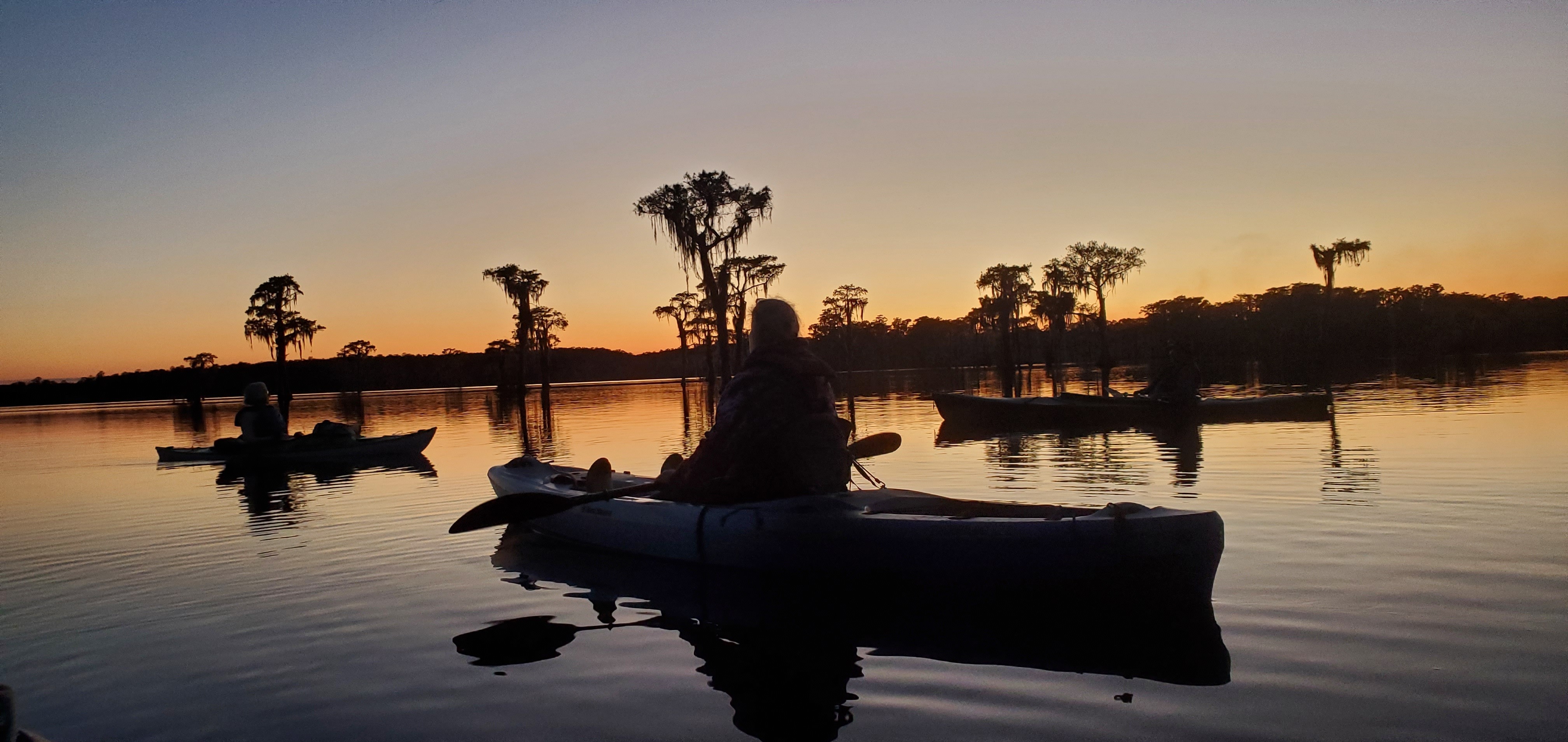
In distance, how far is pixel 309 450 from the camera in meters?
16.9

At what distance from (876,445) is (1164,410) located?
11.8m

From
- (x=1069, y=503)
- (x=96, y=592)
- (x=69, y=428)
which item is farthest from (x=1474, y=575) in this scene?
(x=69, y=428)

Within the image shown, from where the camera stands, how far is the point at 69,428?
35.4m

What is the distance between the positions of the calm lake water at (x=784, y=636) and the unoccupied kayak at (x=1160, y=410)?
6275 millimetres

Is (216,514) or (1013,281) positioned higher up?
(1013,281)

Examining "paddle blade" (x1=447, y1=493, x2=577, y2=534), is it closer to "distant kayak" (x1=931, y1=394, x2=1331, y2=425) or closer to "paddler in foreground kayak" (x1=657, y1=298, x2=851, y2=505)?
"paddler in foreground kayak" (x1=657, y1=298, x2=851, y2=505)

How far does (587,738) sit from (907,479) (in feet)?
26.7

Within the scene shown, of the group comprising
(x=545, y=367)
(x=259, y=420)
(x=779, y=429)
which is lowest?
(x=259, y=420)

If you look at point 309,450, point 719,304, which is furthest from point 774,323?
point 719,304

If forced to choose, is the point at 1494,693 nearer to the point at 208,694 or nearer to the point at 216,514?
the point at 208,694

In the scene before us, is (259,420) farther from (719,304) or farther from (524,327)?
(524,327)

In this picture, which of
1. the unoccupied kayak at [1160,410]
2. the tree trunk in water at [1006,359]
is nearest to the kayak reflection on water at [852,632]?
the unoccupied kayak at [1160,410]

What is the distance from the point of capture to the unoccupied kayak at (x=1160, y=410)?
17.9m

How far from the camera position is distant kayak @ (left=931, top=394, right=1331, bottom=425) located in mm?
17906
